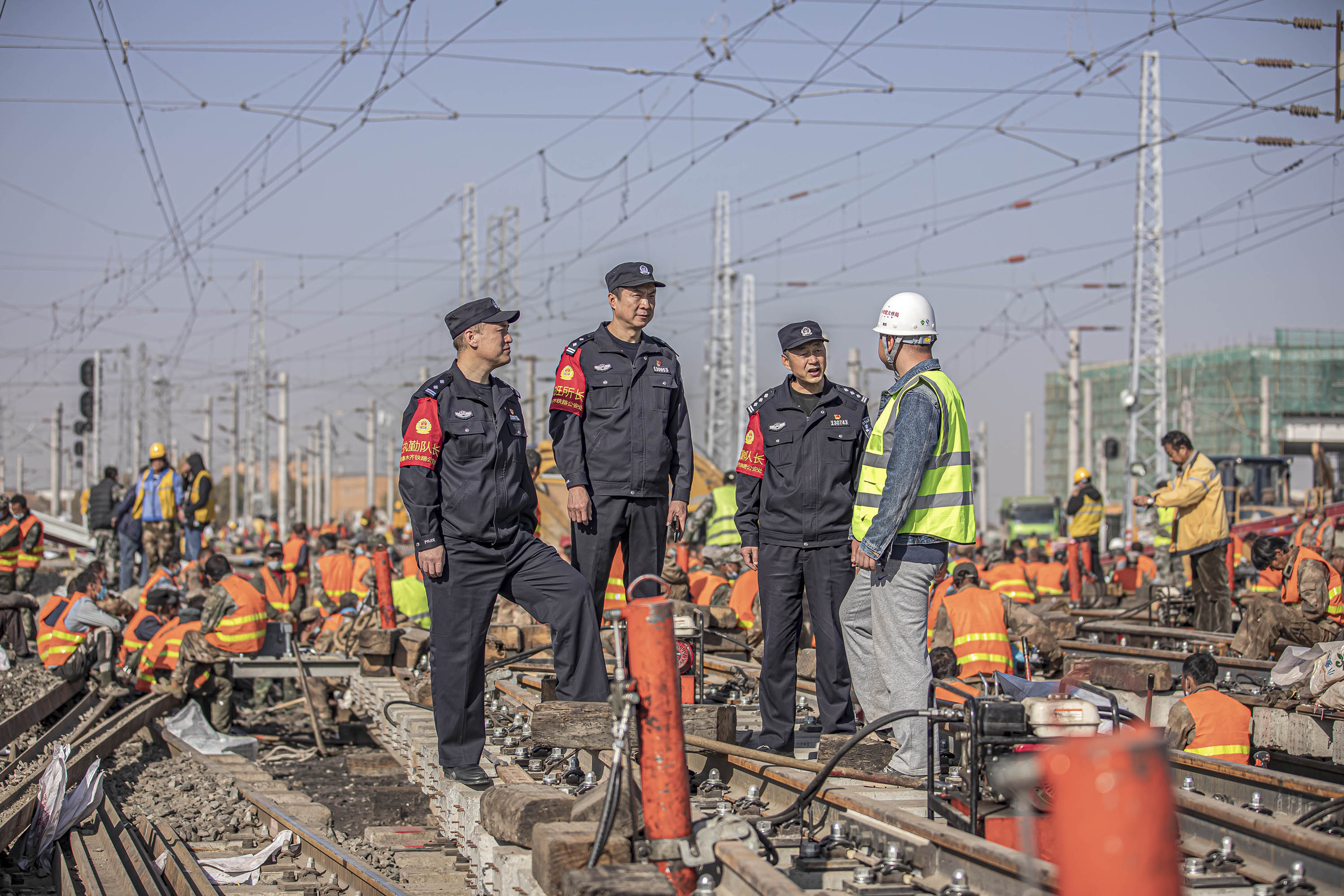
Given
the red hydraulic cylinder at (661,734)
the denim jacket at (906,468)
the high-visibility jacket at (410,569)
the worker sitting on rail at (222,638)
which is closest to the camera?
the red hydraulic cylinder at (661,734)

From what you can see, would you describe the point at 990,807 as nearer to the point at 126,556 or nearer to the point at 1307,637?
the point at 1307,637


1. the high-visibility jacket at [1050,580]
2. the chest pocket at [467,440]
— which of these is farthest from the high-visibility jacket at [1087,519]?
the chest pocket at [467,440]

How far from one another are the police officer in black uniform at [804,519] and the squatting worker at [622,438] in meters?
0.42

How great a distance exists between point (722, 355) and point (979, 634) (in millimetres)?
26580

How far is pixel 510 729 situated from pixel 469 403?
234cm

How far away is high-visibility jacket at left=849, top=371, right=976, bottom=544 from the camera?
505 cm

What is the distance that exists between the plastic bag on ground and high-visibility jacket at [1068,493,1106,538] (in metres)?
13.0

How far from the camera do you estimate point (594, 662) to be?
5238 millimetres

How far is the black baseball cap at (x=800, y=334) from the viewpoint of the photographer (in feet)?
19.1

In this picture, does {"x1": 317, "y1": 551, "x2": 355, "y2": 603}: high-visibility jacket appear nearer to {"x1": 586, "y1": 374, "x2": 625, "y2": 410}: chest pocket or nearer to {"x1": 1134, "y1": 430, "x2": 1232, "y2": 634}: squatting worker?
{"x1": 1134, "y1": 430, "x2": 1232, "y2": 634}: squatting worker

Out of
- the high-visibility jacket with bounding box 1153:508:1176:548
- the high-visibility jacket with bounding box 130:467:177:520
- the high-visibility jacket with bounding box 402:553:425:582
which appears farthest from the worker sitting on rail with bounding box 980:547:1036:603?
the high-visibility jacket with bounding box 130:467:177:520

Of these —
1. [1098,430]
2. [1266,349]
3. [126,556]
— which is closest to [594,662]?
[126,556]

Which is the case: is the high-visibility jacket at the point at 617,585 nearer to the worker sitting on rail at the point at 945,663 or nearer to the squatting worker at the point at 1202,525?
the worker sitting on rail at the point at 945,663

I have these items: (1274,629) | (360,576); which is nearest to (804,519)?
(1274,629)
